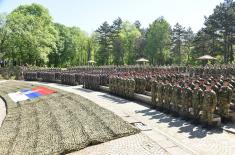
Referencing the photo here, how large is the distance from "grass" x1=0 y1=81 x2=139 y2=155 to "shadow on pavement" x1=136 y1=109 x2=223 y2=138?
1.49 metres

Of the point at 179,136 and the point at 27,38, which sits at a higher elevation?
the point at 27,38

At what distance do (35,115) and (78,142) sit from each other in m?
6.48

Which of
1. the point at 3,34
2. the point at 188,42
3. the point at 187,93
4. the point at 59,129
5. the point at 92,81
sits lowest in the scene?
the point at 59,129

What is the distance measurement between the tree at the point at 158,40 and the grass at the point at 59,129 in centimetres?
5293

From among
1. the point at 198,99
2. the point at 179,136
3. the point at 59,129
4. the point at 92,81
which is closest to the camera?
the point at 179,136

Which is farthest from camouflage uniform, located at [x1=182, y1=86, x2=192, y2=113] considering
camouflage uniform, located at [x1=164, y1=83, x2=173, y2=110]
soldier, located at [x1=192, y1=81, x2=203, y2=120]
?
camouflage uniform, located at [x1=164, y1=83, x2=173, y2=110]

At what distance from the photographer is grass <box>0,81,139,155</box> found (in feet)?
32.6

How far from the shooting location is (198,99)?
11688 millimetres

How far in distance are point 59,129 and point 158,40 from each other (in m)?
58.7

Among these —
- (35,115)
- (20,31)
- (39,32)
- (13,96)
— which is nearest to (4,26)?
(20,31)

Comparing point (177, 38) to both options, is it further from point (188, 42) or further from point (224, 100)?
point (224, 100)

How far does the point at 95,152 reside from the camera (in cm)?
906

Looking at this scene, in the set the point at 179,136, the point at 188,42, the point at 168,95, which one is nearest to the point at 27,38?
the point at 188,42

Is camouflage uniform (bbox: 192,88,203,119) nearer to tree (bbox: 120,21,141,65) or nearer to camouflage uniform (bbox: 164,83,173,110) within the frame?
camouflage uniform (bbox: 164,83,173,110)
